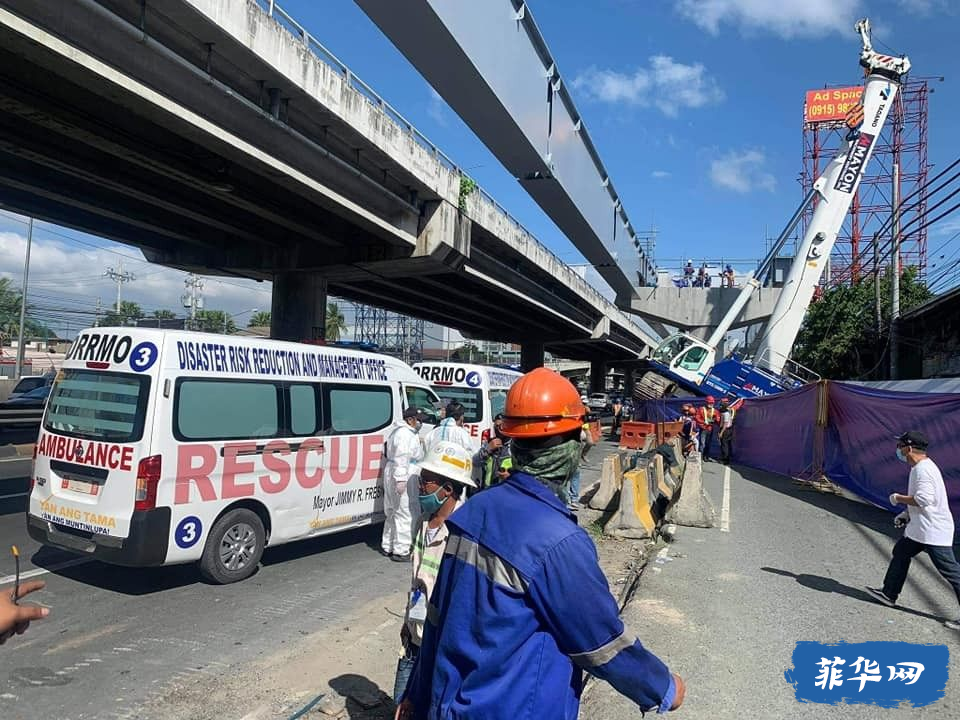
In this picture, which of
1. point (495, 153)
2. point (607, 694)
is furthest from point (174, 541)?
point (495, 153)

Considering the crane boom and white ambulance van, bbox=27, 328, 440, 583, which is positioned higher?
the crane boom

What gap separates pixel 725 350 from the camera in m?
33.6

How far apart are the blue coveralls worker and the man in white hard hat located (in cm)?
122

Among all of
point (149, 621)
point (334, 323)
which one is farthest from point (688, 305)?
point (334, 323)

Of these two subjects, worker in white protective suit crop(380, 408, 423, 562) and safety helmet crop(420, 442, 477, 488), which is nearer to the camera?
safety helmet crop(420, 442, 477, 488)

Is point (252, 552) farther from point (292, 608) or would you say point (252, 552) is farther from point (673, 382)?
point (673, 382)

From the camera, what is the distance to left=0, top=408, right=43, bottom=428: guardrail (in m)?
16.0

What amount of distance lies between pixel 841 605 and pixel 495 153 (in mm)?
13812

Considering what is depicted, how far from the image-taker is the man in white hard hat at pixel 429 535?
323 cm

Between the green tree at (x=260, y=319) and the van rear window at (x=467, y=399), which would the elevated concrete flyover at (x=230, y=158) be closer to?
the van rear window at (x=467, y=399)

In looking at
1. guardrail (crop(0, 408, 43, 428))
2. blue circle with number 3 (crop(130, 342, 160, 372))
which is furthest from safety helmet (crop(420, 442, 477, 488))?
guardrail (crop(0, 408, 43, 428))

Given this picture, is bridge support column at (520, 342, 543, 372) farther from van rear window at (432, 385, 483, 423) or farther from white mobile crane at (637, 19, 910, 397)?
van rear window at (432, 385, 483, 423)

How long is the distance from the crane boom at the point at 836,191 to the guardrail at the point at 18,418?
2298 cm

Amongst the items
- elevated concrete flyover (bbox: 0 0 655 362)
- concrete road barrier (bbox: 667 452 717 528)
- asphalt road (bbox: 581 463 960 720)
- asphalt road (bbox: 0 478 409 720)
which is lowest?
asphalt road (bbox: 0 478 409 720)
